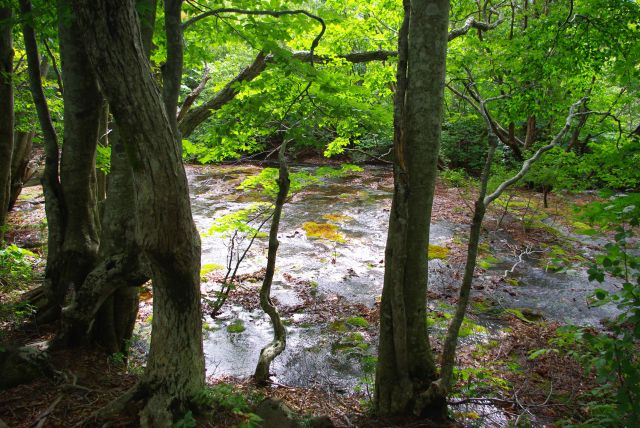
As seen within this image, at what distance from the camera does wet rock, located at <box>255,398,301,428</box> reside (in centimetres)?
308

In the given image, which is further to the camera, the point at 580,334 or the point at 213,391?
the point at 213,391

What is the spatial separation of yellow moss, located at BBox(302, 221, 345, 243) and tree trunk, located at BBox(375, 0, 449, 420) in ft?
24.2

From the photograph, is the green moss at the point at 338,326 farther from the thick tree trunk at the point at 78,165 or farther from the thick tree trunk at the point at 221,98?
the thick tree trunk at the point at 221,98

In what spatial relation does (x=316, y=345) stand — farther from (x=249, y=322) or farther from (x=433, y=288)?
(x=433, y=288)

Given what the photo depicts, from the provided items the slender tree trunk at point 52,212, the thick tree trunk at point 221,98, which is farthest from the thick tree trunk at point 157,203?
the thick tree trunk at point 221,98

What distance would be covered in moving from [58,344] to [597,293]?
464 cm

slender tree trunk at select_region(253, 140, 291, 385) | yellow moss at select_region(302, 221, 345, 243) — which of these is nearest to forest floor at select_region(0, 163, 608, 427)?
slender tree trunk at select_region(253, 140, 291, 385)

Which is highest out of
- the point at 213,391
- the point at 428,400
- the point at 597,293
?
the point at 597,293

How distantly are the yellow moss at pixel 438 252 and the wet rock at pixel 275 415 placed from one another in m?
6.98

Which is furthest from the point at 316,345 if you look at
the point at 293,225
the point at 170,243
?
the point at 293,225

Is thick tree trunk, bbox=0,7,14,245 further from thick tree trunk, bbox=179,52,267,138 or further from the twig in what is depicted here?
the twig

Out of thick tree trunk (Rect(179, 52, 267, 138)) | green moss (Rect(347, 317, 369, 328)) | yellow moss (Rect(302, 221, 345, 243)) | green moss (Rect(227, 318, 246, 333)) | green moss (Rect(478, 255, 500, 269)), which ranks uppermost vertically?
thick tree trunk (Rect(179, 52, 267, 138))

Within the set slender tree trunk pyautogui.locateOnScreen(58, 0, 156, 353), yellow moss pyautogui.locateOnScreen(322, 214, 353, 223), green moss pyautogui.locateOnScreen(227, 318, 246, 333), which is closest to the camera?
slender tree trunk pyautogui.locateOnScreen(58, 0, 156, 353)

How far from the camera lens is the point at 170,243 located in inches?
101
